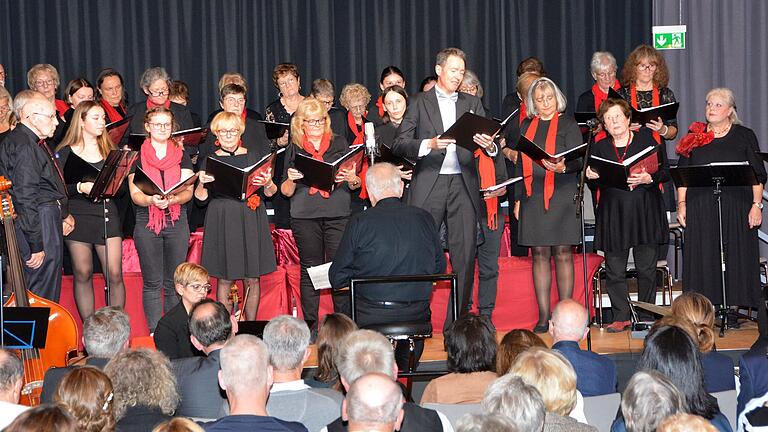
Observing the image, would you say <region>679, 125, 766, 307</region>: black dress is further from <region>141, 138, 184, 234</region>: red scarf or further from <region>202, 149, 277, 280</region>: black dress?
<region>141, 138, 184, 234</region>: red scarf

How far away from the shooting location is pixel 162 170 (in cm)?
666

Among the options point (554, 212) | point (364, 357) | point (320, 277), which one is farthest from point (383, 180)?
point (554, 212)

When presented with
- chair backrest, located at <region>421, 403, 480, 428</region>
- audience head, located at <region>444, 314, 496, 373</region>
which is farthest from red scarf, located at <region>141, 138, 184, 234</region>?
chair backrest, located at <region>421, 403, 480, 428</region>

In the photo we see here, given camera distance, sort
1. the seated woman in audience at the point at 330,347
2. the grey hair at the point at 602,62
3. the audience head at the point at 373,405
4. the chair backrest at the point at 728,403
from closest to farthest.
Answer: the audience head at the point at 373,405 → the chair backrest at the point at 728,403 → the seated woman in audience at the point at 330,347 → the grey hair at the point at 602,62

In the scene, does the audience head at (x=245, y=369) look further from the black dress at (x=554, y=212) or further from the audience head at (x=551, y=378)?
the black dress at (x=554, y=212)

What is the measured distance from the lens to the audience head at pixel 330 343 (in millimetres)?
4328

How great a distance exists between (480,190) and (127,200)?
2493 mm

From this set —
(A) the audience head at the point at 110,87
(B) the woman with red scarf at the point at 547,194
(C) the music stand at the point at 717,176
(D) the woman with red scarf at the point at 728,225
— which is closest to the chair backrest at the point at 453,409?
(B) the woman with red scarf at the point at 547,194

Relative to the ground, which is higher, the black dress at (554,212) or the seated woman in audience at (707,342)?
the black dress at (554,212)

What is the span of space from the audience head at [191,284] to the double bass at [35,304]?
23.2 inches

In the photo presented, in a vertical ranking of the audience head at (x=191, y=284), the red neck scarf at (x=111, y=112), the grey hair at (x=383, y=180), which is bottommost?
the audience head at (x=191, y=284)

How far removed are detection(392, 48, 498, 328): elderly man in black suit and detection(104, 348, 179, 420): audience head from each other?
9.24 feet

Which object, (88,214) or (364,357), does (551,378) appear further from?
(88,214)

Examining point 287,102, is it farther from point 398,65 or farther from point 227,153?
point 398,65
